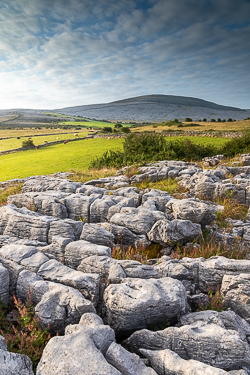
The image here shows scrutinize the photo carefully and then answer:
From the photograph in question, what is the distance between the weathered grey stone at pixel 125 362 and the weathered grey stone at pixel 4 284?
4.35 metres

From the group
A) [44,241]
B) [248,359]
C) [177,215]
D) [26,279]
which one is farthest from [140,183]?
[248,359]

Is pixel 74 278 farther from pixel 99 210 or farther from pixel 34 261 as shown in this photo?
A: pixel 99 210

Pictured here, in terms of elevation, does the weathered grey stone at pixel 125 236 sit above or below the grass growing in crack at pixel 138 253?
above

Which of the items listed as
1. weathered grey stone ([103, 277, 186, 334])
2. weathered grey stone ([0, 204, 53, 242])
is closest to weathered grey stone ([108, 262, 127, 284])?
weathered grey stone ([103, 277, 186, 334])

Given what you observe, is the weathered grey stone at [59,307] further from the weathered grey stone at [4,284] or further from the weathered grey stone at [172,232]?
the weathered grey stone at [172,232]

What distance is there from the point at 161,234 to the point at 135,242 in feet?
4.37

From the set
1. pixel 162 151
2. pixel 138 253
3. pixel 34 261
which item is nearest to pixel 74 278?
pixel 34 261

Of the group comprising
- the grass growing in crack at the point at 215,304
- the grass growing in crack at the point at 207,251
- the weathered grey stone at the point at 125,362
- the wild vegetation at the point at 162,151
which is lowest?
the grass growing in crack at the point at 215,304

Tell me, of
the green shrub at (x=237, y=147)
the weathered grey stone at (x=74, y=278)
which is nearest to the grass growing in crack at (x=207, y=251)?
the weathered grey stone at (x=74, y=278)

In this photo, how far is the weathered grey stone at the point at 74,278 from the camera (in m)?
7.11

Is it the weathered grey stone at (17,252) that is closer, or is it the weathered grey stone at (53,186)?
the weathered grey stone at (17,252)

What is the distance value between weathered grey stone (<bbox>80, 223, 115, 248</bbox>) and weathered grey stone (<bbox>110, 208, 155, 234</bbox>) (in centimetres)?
128

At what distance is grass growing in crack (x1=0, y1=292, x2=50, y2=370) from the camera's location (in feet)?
18.2

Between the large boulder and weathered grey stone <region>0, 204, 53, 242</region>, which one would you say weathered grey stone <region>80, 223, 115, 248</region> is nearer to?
weathered grey stone <region>0, 204, 53, 242</region>
